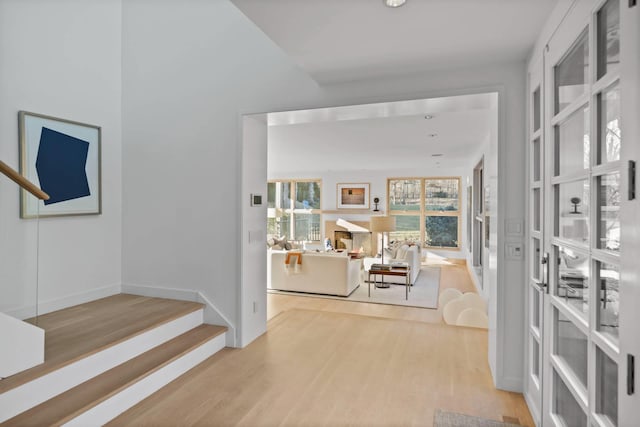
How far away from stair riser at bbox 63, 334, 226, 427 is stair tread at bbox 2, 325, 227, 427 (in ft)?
0.11

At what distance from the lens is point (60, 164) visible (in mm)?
3189

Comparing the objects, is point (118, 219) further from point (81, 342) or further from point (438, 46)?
point (438, 46)

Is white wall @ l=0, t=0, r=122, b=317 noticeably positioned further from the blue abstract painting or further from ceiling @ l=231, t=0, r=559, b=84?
ceiling @ l=231, t=0, r=559, b=84

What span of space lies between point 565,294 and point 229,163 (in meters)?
2.67

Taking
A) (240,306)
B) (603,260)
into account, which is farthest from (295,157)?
(603,260)

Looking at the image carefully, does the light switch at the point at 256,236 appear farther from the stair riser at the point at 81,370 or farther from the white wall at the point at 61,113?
the white wall at the point at 61,113

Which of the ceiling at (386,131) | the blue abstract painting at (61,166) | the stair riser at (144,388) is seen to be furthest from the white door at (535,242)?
the blue abstract painting at (61,166)

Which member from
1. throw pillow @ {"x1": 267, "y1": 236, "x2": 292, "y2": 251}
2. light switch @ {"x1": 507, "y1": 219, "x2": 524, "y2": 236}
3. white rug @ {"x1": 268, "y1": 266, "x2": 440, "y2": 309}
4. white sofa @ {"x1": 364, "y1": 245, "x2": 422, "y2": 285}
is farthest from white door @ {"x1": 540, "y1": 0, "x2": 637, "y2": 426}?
throw pillow @ {"x1": 267, "y1": 236, "x2": 292, "y2": 251}

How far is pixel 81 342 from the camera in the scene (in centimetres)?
246

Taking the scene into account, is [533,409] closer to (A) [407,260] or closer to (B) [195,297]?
(B) [195,297]

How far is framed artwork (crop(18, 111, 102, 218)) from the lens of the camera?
2924 millimetres

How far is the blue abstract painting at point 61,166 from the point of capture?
120 inches

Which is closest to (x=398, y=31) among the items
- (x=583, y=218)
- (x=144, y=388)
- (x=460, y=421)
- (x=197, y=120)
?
(x=583, y=218)

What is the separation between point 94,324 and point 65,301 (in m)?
0.69
